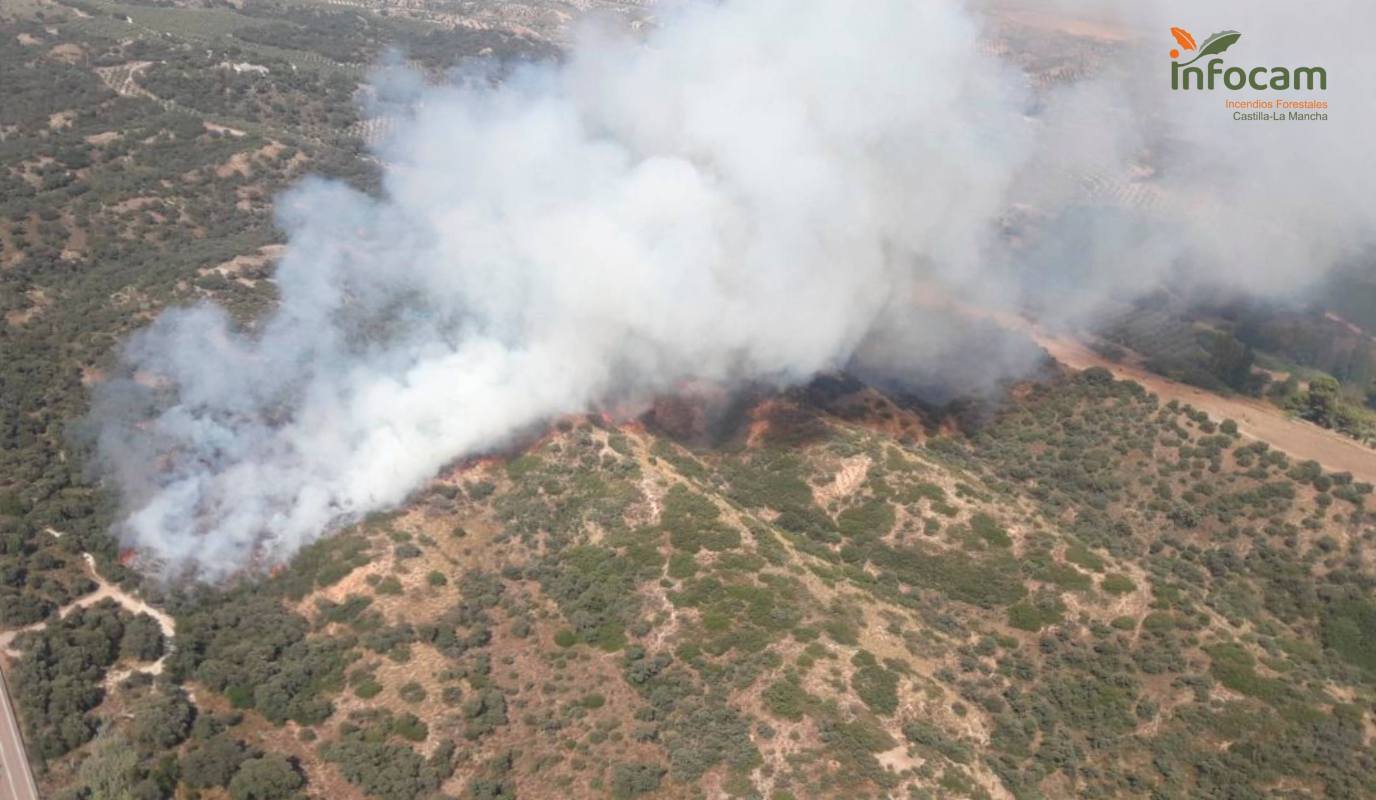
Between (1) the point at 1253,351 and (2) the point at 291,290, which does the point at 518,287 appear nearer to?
(2) the point at 291,290

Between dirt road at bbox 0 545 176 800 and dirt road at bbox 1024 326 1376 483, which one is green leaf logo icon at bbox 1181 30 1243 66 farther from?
dirt road at bbox 0 545 176 800

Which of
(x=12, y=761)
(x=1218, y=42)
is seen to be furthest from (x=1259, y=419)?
(x=12, y=761)

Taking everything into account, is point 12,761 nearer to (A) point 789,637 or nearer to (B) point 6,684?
(B) point 6,684

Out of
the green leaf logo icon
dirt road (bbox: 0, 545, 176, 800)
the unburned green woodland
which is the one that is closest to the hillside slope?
the unburned green woodland

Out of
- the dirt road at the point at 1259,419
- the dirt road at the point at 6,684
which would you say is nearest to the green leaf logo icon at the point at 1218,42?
the dirt road at the point at 1259,419

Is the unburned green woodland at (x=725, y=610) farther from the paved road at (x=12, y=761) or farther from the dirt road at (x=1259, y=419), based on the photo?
the dirt road at (x=1259, y=419)
